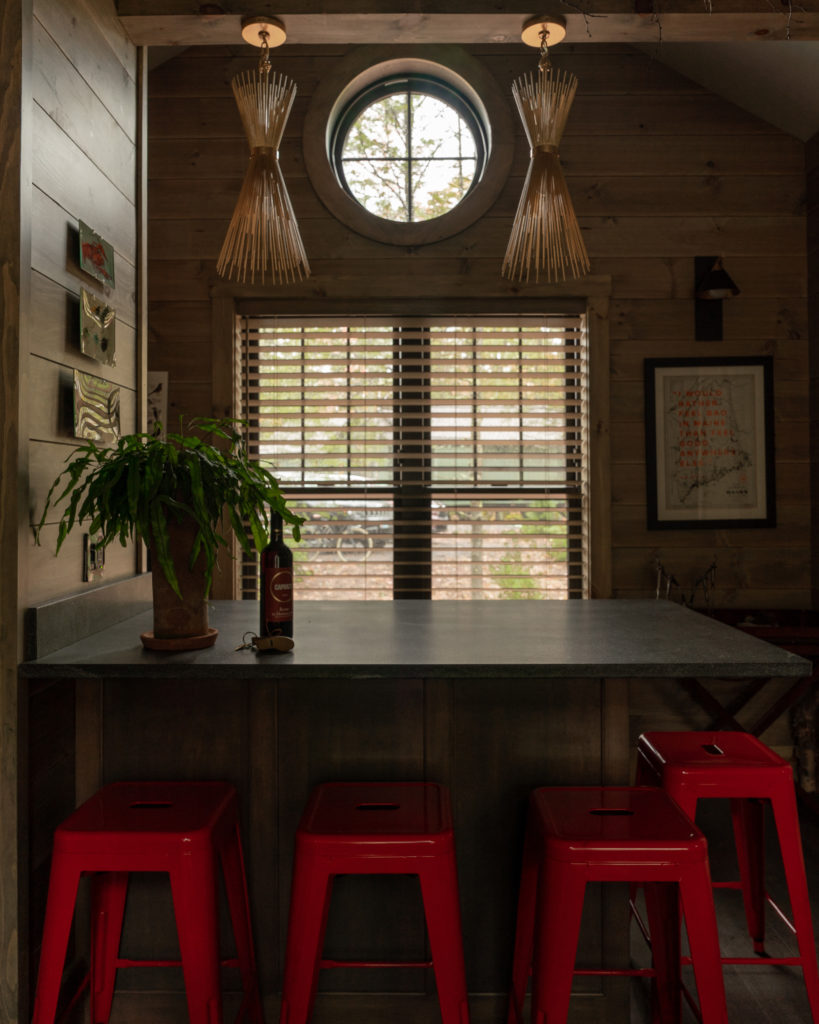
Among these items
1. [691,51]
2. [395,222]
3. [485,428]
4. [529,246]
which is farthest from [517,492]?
[691,51]

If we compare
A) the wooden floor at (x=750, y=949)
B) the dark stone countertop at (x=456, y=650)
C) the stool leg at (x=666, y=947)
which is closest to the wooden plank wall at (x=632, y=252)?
the wooden floor at (x=750, y=949)

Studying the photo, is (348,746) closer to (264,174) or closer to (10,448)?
(10,448)

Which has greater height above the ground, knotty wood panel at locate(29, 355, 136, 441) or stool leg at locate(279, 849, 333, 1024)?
knotty wood panel at locate(29, 355, 136, 441)

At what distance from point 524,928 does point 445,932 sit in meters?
0.37

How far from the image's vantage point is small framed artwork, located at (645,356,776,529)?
3678 millimetres

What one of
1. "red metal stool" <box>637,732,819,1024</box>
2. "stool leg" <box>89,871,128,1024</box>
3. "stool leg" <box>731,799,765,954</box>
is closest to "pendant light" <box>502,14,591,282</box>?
"red metal stool" <box>637,732,819,1024</box>

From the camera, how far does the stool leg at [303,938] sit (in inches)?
61.0

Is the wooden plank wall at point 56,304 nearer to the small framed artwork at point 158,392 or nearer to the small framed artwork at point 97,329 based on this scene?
the small framed artwork at point 97,329

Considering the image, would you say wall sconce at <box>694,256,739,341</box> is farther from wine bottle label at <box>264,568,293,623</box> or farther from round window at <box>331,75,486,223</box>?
wine bottle label at <box>264,568,293,623</box>

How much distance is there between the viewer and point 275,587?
1.79 meters

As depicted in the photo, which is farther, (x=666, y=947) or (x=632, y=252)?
(x=632, y=252)

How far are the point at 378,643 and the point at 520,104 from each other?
4.85 feet

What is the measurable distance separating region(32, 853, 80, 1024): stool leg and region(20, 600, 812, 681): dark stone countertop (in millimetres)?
383

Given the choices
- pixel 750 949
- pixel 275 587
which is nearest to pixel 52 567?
pixel 275 587
